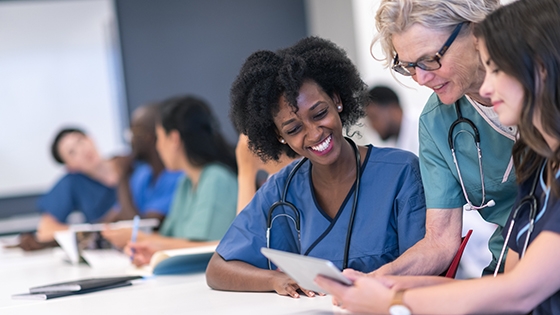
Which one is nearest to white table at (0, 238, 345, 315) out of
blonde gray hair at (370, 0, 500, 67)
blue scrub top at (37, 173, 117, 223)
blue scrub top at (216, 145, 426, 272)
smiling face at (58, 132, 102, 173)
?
blue scrub top at (216, 145, 426, 272)

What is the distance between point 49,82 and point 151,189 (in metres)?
1.97

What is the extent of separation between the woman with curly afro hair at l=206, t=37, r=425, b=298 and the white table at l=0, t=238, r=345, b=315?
6 centimetres

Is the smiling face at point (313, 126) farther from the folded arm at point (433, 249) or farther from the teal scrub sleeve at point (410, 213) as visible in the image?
the folded arm at point (433, 249)

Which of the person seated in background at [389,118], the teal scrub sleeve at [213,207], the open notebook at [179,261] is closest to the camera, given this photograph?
the open notebook at [179,261]

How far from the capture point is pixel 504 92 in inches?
48.0

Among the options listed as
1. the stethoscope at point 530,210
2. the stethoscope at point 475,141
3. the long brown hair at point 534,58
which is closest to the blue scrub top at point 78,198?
the stethoscope at point 475,141

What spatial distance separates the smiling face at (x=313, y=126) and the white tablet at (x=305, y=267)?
49 centimetres

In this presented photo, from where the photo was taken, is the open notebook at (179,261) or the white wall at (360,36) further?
the white wall at (360,36)

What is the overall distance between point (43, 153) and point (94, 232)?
2.81 m

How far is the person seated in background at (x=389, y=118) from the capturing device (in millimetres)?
4316

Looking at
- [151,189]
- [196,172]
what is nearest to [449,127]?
[196,172]

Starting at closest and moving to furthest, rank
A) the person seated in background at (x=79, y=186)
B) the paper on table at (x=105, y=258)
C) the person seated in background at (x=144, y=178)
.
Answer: the paper on table at (x=105, y=258) → the person seated in background at (x=144, y=178) → the person seated in background at (x=79, y=186)

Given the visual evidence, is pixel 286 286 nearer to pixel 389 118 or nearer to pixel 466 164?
pixel 466 164

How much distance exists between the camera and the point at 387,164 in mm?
1788
